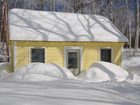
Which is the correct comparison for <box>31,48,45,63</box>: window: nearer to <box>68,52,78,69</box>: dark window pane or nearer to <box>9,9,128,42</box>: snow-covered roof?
<box>9,9,128,42</box>: snow-covered roof

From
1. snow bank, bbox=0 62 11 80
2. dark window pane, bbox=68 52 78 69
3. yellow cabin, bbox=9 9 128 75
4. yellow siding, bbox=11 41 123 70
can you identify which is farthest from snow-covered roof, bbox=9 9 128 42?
snow bank, bbox=0 62 11 80

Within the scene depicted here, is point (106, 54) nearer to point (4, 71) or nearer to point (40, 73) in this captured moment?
point (40, 73)

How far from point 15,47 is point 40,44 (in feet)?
4.69

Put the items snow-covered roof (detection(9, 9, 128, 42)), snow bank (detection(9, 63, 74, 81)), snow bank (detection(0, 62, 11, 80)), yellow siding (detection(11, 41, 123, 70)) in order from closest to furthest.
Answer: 1. snow bank (detection(9, 63, 74, 81))
2. snow bank (detection(0, 62, 11, 80))
3. yellow siding (detection(11, 41, 123, 70))
4. snow-covered roof (detection(9, 9, 128, 42))

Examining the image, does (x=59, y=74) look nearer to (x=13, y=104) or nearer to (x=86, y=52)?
(x=86, y=52)

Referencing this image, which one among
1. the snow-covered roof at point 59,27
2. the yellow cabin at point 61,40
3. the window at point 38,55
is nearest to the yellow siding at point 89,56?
the yellow cabin at point 61,40

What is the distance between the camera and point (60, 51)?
19172mm

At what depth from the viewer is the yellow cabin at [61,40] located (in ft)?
60.7

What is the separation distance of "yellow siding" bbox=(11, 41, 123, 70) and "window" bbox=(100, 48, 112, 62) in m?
0.25

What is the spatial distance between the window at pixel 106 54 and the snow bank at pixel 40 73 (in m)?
3.59

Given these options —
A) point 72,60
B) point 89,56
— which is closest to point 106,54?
point 89,56

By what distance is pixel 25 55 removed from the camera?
1847 cm

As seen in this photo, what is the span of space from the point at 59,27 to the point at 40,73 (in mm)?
4616

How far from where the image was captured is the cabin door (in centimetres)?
1953
